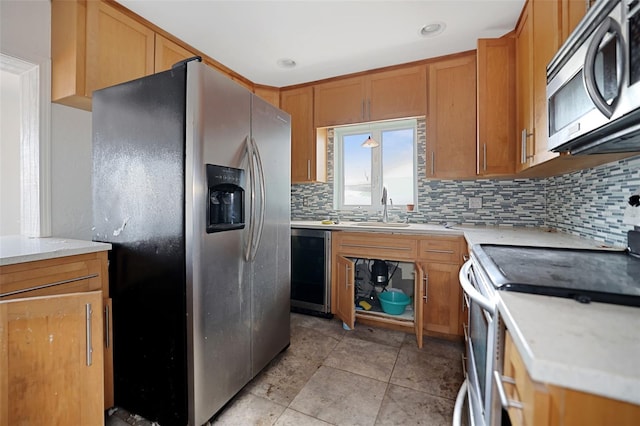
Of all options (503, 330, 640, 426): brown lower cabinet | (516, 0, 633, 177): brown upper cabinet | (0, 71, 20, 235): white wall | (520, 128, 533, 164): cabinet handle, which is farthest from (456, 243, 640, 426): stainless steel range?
(0, 71, 20, 235): white wall

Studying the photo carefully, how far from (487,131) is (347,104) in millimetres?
1300

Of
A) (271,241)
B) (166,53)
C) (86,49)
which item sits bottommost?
(271,241)

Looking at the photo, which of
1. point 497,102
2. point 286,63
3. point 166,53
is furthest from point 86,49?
point 497,102

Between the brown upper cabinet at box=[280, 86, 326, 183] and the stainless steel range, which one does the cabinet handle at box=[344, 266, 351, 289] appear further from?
the stainless steel range

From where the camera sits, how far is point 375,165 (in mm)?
3037

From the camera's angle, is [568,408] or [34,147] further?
[34,147]

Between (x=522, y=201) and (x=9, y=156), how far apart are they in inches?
162

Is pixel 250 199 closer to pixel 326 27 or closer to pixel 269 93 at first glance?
pixel 326 27

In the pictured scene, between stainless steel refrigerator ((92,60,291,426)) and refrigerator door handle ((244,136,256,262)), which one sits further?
refrigerator door handle ((244,136,256,262))

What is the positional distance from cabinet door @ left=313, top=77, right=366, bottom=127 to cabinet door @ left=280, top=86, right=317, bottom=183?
0.31 feet

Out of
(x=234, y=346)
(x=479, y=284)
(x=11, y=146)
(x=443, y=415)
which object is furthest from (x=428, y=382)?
(x=11, y=146)

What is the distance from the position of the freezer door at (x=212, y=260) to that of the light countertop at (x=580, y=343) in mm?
1138

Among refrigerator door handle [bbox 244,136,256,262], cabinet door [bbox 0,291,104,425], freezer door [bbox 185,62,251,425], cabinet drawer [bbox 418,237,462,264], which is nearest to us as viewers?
cabinet door [bbox 0,291,104,425]

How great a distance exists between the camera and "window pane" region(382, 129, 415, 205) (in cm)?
286
